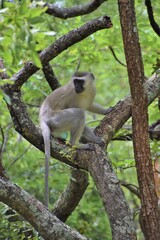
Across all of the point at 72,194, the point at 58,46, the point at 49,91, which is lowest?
the point at 72,194

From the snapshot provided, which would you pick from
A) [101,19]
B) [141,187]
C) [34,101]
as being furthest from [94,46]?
[141,187]

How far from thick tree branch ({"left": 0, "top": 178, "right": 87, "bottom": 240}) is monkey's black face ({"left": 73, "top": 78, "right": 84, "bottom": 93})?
9.96 feet

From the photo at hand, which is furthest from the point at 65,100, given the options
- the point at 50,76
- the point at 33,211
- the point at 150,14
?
the point at 33,211

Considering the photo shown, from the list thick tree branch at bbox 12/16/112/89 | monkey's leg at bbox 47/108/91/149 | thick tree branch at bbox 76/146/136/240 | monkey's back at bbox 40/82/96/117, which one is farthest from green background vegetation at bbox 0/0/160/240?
thick tree branch at bbox 76/146/136/240

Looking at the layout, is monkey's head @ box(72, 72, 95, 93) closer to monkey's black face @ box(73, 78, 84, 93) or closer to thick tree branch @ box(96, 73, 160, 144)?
monkey's black face @ box(73, 78, 84, 93)

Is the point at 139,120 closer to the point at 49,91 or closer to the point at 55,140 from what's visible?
the point at 55,140

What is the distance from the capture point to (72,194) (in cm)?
600

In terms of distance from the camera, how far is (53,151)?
201 inches

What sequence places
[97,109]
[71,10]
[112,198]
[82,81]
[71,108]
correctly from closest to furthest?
[112,198], [71,10], [71,108], [97,109], [82,81]

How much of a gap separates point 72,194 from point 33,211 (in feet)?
6.41

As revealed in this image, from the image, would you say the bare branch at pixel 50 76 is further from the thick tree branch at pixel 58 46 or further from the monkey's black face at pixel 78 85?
the thick tree branch at pixel 58 46

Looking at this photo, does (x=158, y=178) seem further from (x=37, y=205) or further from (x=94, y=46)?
(x=94, y=46)

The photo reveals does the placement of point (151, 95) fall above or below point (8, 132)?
above

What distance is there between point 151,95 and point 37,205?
1896 mm
